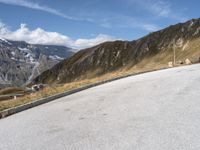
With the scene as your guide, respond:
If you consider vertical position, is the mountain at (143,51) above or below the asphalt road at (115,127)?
above

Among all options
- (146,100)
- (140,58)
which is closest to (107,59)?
(140,58)

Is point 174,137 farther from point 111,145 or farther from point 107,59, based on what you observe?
point 107,59

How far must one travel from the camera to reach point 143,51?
165875 millimetres

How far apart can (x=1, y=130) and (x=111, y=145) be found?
410 cm

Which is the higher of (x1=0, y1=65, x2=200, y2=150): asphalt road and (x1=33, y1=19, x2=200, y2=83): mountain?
(x1=33, y1=19, x2=200, y2=83): mountain

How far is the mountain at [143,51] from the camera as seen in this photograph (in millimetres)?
143625

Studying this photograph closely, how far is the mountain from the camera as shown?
144m

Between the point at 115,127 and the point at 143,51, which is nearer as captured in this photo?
the point at 115,127

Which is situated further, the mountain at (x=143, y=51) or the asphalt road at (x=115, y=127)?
the mountain at (x=143, y=51)

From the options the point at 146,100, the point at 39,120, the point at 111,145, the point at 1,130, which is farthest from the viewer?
the point at 146,100

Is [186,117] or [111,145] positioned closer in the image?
[111,145]

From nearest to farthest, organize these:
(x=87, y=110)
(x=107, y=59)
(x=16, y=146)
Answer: (x=16, y=146) → (x=87, y=110) → (x=107, y=59)

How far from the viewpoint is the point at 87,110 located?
1116 centimetres

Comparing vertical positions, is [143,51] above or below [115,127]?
above
